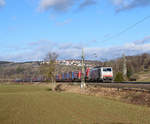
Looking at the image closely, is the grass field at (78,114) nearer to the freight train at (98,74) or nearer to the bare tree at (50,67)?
the freight train at (98,74)

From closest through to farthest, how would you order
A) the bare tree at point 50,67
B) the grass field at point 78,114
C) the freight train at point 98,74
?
the grass field at point 78,114 < the freight train at point 98,74 < the bare tree at point 50,67

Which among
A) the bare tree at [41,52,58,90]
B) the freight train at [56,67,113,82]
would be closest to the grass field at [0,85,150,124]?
the freight train at [56,67,113,82]

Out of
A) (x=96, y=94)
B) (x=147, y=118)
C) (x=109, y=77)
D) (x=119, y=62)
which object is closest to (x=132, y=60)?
(x=119, y=62)

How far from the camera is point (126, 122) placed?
15922 millimetres

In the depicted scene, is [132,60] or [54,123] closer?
[54,123]

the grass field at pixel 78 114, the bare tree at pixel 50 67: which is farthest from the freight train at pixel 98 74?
the grass field at pixel 78 114

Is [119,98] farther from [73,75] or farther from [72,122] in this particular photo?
[73,75]

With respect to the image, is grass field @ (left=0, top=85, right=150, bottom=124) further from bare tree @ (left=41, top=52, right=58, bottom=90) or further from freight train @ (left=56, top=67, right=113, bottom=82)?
bare tree @ (left=41, top=52, right=58, bottom=90)

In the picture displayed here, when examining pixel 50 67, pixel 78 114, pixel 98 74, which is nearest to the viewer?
pixel 78 114

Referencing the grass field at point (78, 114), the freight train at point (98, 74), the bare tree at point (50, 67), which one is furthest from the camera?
the bare tree at point (50, 67)

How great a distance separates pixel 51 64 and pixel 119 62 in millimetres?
47481

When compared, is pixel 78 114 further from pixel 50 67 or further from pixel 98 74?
pixel 50 67

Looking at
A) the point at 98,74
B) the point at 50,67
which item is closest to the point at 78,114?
the point at 98,74

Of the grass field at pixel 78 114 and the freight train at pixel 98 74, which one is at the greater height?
the freight train at pixel 98 74
